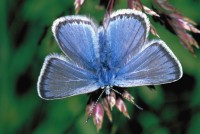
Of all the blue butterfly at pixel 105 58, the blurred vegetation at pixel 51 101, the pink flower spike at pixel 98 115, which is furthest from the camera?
the blurred vegetation at pixel 51 101

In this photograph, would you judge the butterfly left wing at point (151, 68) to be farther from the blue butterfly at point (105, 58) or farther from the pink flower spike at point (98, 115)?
the pink flower spike at point (98, 115)

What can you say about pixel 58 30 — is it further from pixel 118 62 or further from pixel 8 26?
pixel 8 26

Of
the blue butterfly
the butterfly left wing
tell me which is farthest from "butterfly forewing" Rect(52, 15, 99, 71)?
the butterfly left wing

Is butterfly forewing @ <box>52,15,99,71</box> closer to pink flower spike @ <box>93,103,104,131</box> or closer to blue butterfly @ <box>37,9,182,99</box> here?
blue butterfly @ <box>37,9,182,99</box>

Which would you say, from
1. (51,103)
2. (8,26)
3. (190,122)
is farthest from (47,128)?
(190,122)

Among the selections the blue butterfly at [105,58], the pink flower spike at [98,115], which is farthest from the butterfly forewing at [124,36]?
the pink flower spike at [98,115]

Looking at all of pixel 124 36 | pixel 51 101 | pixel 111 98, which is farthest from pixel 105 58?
pixel 51 101
